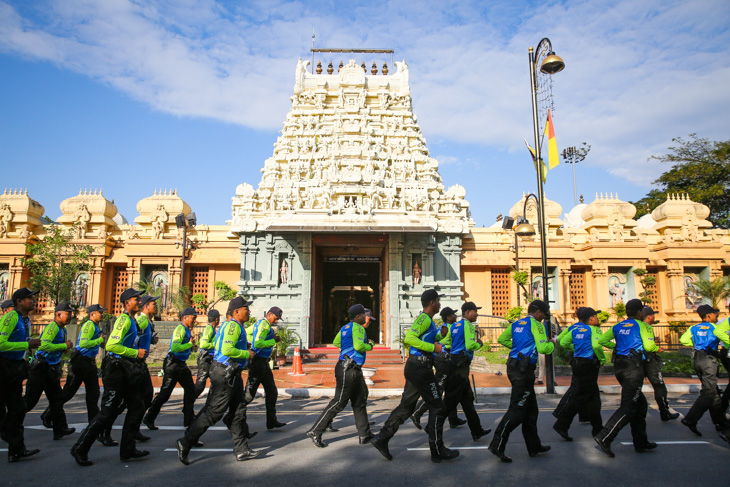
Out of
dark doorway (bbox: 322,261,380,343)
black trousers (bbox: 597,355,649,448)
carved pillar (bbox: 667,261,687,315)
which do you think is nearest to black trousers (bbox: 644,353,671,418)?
black trousers (bbox: 597,355,649,448)

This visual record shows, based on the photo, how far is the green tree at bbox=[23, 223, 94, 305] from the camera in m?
18.8

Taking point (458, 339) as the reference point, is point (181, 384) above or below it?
below

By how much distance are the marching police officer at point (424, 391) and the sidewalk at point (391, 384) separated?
17.9 ft

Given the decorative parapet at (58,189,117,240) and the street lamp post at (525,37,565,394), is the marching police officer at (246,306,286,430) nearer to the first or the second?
the street lamp post at (525,37,565,394)

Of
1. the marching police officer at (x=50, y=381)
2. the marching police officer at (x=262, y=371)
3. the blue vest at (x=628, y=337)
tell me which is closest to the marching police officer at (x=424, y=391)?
the marching police officer at (x=262, y=371)

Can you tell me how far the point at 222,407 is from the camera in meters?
5.66

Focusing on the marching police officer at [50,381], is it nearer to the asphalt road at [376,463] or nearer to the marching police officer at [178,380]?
the asphalt road at [376,463]

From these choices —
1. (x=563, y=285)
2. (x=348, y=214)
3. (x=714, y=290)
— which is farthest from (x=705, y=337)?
(x=714, y=290)

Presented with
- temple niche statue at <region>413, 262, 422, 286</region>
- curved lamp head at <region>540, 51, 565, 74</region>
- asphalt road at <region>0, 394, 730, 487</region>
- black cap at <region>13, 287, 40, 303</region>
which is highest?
curved lamp head at <region>540, 51, 565, 74</region>

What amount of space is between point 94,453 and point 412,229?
40.8 feet

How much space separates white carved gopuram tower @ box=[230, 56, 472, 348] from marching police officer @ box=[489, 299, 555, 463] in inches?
432

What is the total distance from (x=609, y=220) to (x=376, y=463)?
21156mm

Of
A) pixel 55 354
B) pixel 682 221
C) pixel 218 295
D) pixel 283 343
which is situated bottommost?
pixel 283 343

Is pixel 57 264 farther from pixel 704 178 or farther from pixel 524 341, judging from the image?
pixel 704 178
